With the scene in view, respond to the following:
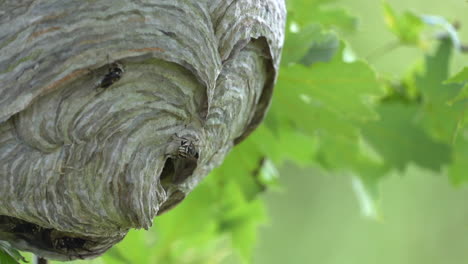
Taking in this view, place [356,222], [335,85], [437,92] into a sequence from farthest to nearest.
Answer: [356,222]
[437,92]
[335,85]

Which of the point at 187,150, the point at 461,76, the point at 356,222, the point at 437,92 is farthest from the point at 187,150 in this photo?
the point at 356,222

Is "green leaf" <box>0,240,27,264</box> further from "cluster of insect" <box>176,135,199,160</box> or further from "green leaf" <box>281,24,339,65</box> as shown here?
"green leaf" <box>281,24,339,65</box>

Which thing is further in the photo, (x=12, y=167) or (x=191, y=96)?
(x=191, y=96)

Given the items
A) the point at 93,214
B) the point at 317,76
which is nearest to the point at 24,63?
the point at 93,214

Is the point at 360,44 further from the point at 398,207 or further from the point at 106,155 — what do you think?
the point at 106,155

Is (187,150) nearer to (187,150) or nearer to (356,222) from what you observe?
(187,150)

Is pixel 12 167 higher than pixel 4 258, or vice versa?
pixel 12 167
